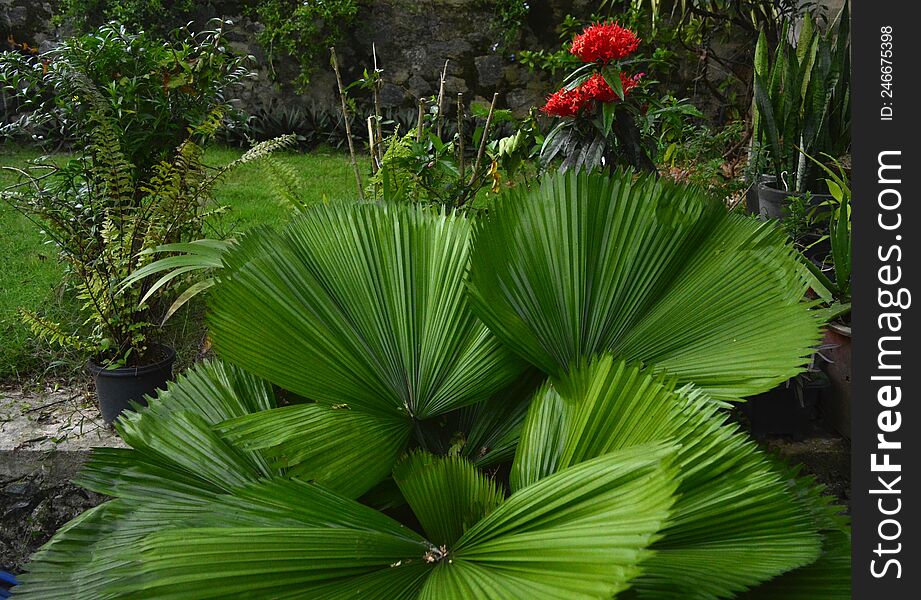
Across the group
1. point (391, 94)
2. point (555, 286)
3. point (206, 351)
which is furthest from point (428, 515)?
point (391, 94)

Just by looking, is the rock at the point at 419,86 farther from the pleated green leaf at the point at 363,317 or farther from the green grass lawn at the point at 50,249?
the pleated green leaf at the point at 363,317

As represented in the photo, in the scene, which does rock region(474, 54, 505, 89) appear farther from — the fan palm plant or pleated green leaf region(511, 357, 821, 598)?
pleated green leaf region(511, 357, 821, 598)

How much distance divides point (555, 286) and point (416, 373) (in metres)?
0.23

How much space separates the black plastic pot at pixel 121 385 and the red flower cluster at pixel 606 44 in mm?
1652

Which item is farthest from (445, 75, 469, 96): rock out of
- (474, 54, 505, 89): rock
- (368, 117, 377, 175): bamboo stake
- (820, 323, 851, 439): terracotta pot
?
(820, 323, 851, 439): terracotta pot

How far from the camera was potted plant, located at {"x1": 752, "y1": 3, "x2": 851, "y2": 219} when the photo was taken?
11.2 feet

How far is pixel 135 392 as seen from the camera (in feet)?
7.89

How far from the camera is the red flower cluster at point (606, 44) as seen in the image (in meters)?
2.46

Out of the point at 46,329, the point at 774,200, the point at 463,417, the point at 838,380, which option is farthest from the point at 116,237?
the point at 774,200

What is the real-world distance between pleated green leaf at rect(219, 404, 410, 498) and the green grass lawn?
1.39 feet

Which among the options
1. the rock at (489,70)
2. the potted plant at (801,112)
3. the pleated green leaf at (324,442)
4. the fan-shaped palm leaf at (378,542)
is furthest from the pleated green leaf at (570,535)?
the rock at (489,70)

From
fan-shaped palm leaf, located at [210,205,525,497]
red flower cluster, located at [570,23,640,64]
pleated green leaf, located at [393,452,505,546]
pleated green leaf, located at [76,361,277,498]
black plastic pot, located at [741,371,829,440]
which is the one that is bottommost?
black plastic pot, located at [741,371,829,440]

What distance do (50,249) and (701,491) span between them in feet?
12.7

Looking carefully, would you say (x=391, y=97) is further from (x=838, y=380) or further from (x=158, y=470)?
(x=158, y=470)
